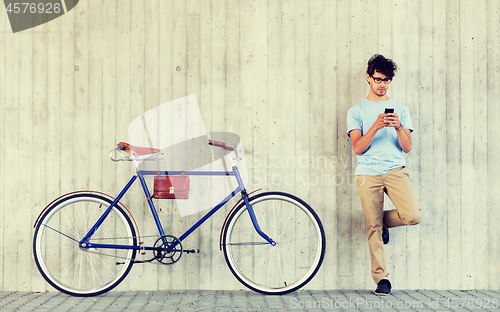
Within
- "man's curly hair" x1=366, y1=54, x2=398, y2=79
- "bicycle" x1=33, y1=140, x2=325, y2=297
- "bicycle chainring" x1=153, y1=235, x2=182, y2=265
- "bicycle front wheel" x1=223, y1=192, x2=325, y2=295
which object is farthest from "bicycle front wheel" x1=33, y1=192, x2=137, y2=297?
"man's curly hair" x1=366, y1=54, x2=398, y2=79

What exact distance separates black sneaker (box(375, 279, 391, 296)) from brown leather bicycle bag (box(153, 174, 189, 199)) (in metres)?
1.67

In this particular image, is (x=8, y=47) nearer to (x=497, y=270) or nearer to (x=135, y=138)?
(x=135, y=138)

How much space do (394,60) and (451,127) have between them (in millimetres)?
743

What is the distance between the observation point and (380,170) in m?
3.21

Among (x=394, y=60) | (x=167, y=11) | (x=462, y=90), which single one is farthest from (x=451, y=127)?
(x=167, y=11)

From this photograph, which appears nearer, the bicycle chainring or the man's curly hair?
the bicycle chainring

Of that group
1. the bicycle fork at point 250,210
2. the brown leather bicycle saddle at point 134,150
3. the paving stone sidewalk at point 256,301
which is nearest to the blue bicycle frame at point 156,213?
the bicycle fork at point 250,210

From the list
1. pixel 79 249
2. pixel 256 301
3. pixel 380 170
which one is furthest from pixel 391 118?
pixel 79 249

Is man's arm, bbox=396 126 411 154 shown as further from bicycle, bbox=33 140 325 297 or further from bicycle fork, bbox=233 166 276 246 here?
bicycle fork, bbox=233 166 276 246

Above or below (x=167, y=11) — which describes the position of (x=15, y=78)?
below

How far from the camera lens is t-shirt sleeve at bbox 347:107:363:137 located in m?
3.26

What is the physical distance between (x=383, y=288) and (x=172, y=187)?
181cm

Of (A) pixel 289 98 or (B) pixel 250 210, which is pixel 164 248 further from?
(A) pixel 289 98

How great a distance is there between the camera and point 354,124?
3258mm
